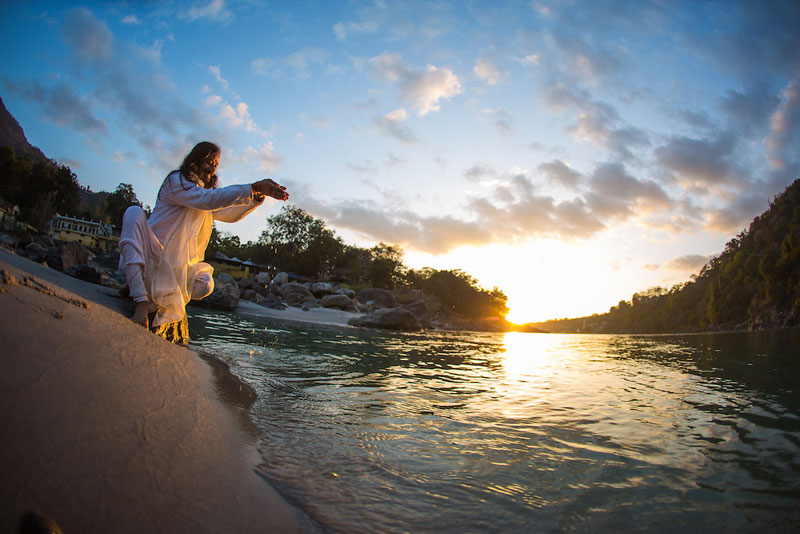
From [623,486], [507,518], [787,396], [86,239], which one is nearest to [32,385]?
[507,518]

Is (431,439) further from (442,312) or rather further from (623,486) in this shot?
(442,312)

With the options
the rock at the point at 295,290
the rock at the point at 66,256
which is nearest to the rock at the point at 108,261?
the rock at the point at 66,256

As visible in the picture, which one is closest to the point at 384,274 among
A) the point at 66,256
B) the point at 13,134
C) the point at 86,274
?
the point at 66,256

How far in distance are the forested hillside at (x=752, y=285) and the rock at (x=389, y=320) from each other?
144 feet

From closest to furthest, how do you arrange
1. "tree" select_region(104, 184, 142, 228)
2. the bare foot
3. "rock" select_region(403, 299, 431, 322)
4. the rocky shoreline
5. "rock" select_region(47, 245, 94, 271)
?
the bare foot
the rocky shoreline
"rock" select_region(47, 245, 94, 271)
"rock" select_region(403, 299, 431, 322)
"tree" select_region(104, 184, 142, 228)

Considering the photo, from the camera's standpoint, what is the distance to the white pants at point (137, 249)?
3068 millimetres

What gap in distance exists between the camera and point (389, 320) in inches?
795

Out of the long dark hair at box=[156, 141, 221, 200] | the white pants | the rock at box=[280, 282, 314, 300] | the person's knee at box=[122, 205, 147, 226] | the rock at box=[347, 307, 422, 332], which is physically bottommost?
the rock at box=[347, 307, 422, 332]

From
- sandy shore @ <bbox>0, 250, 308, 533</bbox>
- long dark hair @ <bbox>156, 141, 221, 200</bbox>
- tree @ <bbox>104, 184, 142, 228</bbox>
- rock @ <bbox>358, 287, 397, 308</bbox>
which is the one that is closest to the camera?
sandy shore @ <bbox>0, 250, 308, 533</bbox>

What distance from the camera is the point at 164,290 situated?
3.20m

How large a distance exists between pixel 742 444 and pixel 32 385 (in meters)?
3.43

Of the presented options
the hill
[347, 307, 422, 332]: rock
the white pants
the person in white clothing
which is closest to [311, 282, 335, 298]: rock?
[347, 307, 422, 332]: rock

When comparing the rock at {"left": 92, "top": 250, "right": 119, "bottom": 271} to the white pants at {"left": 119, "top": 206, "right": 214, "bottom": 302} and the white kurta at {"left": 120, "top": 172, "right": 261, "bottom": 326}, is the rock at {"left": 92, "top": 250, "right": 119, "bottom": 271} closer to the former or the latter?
the white kurta at {"left": 120, "top": 172, "right": 261, "bottom": 326}

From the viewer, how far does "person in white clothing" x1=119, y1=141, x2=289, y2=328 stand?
3127 millimetres
